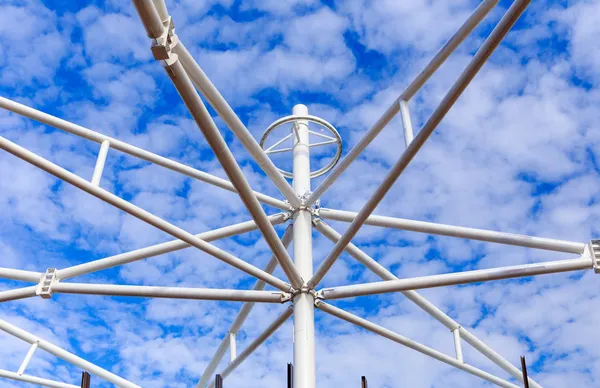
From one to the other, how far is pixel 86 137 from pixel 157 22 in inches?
305

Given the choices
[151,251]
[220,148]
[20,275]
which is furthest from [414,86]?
[20,275]

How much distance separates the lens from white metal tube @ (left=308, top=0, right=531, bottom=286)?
412 inches

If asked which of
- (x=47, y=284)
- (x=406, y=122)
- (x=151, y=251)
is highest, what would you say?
(x=406, y=122)

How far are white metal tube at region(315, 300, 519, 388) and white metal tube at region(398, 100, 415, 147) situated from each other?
4.14 meters

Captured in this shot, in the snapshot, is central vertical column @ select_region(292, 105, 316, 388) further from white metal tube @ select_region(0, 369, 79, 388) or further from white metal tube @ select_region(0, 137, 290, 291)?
white metal tube @ select_region(0, 369, 79, 388)

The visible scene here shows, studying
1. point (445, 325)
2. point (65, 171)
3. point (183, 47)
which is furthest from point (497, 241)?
point (65, 171)

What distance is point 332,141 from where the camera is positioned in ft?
63.3

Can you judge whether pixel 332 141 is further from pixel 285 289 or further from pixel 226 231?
pixel 285 289

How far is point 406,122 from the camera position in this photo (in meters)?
14.8

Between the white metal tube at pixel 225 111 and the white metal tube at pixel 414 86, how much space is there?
3.40 feet

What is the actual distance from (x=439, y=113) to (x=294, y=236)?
6574mm

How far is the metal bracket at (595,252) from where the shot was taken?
1436cm

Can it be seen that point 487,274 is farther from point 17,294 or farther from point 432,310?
point 17,294

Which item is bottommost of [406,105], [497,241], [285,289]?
[285,289]
